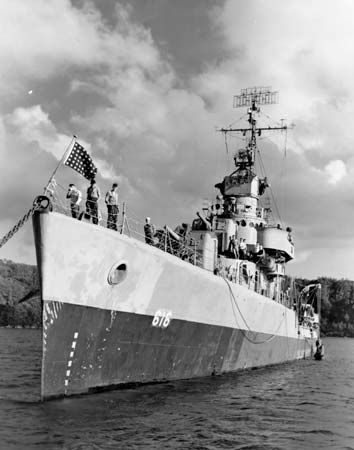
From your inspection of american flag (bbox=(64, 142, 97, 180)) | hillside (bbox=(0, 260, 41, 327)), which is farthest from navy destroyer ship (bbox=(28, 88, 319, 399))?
hillside (bbox=(0, 260, 41, 327))

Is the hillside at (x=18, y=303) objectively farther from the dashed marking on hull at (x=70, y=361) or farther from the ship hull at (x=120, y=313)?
the dashed marking on hull at (x=70, y=361)

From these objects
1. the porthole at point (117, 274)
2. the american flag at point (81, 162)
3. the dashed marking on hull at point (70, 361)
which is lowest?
the dashed marking on hull at point (70, 361)

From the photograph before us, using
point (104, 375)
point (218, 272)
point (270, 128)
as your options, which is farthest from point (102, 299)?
point (270, 128)

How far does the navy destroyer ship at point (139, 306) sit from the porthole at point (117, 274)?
0.02 meters

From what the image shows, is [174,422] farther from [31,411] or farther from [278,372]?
[278,372]

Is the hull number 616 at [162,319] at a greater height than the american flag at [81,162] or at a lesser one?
lesser

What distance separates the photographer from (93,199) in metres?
12.6

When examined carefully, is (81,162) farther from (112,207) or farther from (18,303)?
(18,303)

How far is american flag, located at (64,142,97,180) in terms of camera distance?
1189cm

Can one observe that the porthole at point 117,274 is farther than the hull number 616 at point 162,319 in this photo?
No

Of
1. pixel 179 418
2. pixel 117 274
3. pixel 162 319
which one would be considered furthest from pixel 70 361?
pixel 162 319

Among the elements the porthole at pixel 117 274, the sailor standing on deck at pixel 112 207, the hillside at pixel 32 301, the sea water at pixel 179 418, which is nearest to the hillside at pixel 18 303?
the hillside at pixel 32 301

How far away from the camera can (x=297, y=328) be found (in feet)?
91.2

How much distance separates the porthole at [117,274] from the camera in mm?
12070
